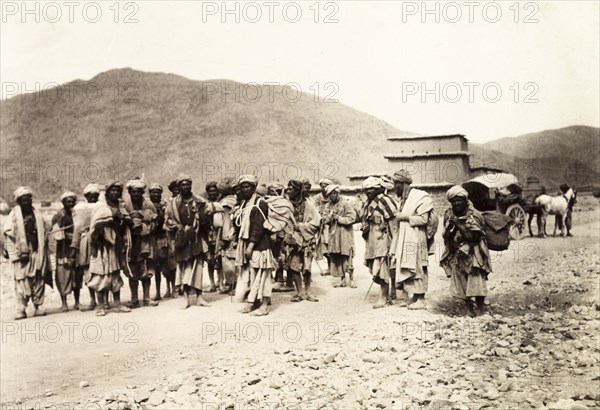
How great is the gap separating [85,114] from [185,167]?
1756 centimetres

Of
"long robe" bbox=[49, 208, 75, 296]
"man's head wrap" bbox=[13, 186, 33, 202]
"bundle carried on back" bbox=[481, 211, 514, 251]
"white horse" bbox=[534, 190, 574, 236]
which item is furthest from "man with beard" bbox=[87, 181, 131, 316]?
"white horse" bbox=[534, 190, 574, 236]

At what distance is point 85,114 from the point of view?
53.1m

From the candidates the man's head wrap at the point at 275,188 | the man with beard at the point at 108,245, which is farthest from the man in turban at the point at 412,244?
the man with beard at the point at 108,245

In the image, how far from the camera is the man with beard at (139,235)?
789 centimetres

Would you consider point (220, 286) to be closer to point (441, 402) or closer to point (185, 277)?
point (185, 277)

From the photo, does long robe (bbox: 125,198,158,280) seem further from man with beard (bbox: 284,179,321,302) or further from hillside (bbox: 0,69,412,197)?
hillside (bbox: 0,69,412,197)

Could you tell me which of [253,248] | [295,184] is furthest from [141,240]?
[295,184]

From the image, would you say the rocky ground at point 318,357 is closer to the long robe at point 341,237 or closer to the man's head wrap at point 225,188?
the long robe at point 341,237

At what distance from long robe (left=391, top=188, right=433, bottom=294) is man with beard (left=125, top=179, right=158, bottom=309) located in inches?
150

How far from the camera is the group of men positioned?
22.4 ft

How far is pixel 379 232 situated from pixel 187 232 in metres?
2.83

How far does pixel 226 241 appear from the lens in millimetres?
8898

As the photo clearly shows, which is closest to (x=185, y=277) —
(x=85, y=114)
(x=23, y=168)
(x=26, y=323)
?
(x=26, y=323)

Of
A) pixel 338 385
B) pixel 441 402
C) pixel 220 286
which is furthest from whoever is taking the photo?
pixel 220 286
